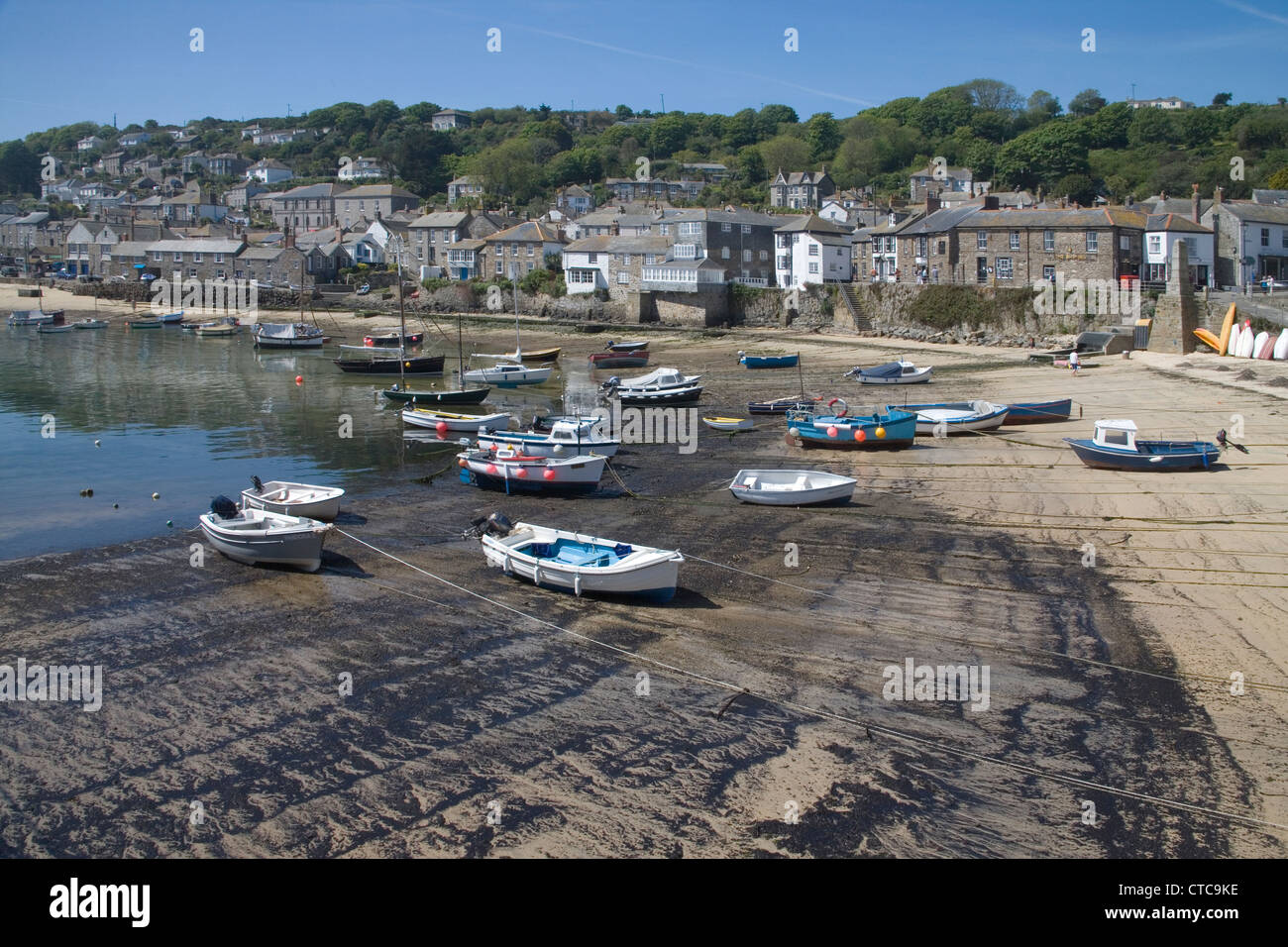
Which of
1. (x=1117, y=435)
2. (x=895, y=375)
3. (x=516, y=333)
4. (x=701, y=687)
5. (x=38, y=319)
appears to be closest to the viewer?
(x=701, y=687)

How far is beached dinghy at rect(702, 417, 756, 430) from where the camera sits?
35.1 meters

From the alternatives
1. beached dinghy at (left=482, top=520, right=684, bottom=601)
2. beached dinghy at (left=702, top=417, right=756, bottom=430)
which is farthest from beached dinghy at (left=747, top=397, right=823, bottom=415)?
beached dinghy at (left=482, top=520, right=684, bottom=601)

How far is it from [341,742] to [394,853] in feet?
9.46

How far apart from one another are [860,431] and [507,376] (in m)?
21.4

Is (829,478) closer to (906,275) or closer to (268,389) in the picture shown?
(268,389)

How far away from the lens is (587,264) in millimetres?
75000

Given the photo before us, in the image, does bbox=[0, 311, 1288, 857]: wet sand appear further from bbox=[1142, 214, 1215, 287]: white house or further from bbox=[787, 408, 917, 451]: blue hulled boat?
bbox=[1142, 214, 1215, 287]: white house

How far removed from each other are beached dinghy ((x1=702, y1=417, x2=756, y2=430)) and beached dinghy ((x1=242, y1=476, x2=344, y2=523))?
15.1 metres

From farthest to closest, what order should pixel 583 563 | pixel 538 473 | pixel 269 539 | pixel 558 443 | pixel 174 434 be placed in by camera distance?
1. pixel 174 434
2. pixel 558 443
3. pixel 538 473
4. pixel 269 539
5. pixel 583 563

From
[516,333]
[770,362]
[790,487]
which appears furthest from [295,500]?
[516,333]

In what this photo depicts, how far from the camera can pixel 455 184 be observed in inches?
5300

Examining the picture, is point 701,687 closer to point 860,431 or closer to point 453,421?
point 860,431

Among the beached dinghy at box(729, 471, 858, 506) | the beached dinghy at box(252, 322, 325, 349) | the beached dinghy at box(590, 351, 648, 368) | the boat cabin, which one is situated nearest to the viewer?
the beached dinghy at box(729, 471, 858, 506)
